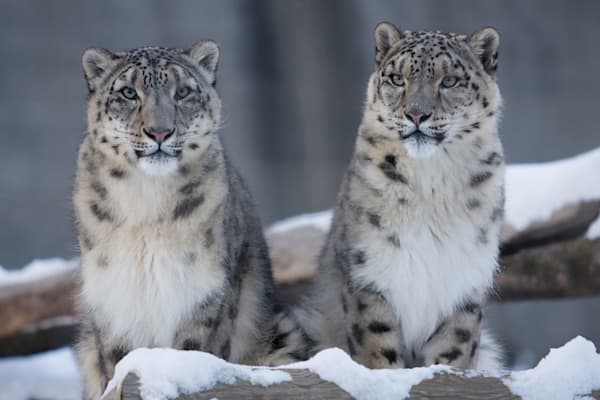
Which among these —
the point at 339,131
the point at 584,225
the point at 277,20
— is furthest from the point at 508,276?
the point at 277,20

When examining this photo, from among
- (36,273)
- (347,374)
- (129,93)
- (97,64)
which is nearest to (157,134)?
(129,93)

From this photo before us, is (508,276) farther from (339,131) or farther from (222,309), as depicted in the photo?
(339,131)

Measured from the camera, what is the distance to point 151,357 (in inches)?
128

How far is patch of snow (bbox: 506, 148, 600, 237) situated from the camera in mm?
6410

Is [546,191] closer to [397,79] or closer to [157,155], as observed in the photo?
[397,79]

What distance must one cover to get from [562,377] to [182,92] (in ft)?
6.45

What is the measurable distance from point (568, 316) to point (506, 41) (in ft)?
8.43

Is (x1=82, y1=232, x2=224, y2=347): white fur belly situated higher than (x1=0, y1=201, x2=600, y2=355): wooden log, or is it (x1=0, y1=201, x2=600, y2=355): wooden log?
(x1=82, y1=232, x2=224, y2=347): white fur belly

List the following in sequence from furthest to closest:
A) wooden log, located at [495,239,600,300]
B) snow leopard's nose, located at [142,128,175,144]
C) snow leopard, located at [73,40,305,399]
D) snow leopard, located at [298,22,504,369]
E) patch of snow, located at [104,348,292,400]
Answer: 1. wooden log, located at [495,239,600,300]
2. snow leopard, located at [298,22,504,369]
3. snow leopard, located at [73,40,305,399]
4. snow leopard's nose, located at [142,128,175,144]
5. patch of snow, located at [104,348,292,400]

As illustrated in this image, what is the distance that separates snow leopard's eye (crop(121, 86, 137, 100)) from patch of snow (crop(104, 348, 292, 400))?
56.6 inches

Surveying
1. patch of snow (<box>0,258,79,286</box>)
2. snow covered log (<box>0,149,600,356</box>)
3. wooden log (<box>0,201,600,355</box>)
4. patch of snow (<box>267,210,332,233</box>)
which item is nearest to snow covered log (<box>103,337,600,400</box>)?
wooden log (<box>0,201,600,355</box>)

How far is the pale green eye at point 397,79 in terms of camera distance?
4.66 meters

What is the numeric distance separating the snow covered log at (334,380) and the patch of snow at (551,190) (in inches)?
111

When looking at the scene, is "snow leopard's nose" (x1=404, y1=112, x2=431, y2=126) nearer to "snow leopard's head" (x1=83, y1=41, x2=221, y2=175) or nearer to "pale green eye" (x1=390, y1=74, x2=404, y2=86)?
"pale green eye" (x1=390, y1=74, x2=404, y2=86)
